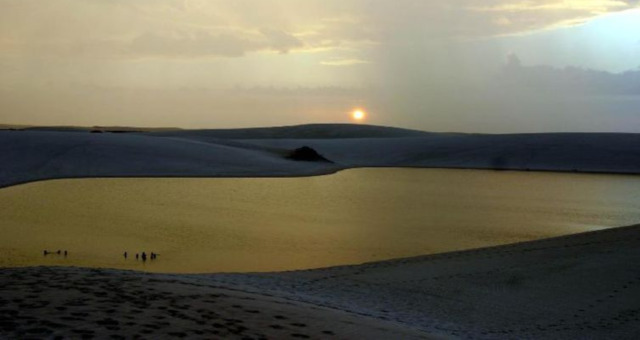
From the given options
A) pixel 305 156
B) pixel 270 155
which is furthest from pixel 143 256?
pixel 270 155

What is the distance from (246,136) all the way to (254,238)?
67651 millimetres

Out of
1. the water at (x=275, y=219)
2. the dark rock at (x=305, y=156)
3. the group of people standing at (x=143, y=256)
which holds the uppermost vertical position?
the dark rock at (x=305, y=156)

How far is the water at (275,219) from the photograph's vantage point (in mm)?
11523

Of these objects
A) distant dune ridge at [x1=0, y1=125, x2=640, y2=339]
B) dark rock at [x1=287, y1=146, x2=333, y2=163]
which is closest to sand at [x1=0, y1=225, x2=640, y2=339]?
distant dune ridge at [x1=0, y1=125, x2=640, y2=339]

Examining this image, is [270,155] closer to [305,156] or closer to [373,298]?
[305,156]

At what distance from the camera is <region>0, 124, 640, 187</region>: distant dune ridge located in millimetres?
29016

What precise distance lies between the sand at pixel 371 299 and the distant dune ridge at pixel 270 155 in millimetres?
18256

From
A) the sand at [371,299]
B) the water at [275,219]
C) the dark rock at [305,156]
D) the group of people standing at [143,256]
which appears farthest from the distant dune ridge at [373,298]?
the dark rock at [305,156]

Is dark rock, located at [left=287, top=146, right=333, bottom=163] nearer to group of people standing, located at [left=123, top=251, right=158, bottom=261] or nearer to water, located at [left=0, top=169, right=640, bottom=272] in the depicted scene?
water, located at [left=0, top=169, right=640, bottom=272]

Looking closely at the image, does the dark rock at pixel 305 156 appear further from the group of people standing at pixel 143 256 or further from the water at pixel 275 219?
the group of people standing at pixel 143 256

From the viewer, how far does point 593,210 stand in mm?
19609

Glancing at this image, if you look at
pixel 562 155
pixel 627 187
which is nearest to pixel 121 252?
pixel 627 187

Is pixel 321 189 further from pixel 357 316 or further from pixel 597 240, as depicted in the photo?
pixel 357 316

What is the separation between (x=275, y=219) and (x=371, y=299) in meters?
8.10
